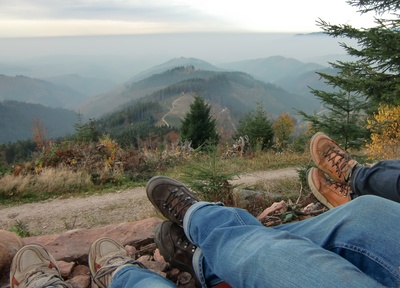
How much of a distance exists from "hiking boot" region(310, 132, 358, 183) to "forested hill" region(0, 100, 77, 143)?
139308 millimetres

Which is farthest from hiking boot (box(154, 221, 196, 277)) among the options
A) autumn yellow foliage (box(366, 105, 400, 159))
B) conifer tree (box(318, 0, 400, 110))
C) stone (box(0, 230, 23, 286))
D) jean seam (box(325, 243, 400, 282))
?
conifer tree (box(318, 0, 400, 110))

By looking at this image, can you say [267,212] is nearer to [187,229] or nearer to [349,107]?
[187,229]

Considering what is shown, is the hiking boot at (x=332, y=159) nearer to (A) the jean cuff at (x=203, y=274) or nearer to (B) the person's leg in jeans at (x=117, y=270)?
(A) the jean cuff at (x=203, y=274)

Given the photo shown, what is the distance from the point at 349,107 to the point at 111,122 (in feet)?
278

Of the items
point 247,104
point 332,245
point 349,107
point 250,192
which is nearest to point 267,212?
point 250,192

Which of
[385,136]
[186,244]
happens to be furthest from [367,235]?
[385,136]

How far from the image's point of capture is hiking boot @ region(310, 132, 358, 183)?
2.65m

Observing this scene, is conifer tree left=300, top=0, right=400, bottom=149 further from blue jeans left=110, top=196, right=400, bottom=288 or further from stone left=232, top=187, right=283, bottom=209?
blue jeans left=110, top=196, right=400, bottom=288

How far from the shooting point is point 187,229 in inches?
74.0

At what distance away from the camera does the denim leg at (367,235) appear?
1282 millimetres

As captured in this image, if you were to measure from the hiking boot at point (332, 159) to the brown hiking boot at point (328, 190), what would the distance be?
0.18 feet

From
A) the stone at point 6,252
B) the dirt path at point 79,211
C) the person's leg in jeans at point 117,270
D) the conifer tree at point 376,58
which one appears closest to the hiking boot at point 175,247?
the person's leg in jeans at point 117,270

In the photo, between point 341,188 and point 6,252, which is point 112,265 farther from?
point 341,188

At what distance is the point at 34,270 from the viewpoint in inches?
76.1
